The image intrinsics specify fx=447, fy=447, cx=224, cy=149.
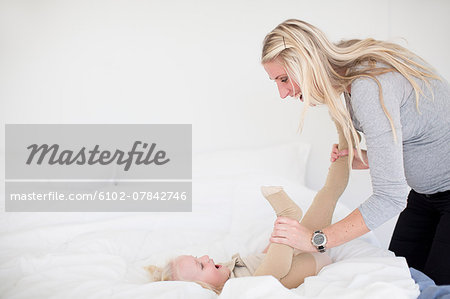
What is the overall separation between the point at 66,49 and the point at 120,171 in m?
0.69

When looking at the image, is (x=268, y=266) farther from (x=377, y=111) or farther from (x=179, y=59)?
(x=179, y=59)

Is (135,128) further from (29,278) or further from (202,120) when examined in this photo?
(29,278)

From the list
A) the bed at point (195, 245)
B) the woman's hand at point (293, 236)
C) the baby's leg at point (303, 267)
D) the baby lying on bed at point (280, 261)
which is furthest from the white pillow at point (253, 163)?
the woman's hand at point (293, 236)

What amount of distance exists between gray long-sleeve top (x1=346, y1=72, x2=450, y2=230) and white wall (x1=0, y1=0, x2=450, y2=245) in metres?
1.05

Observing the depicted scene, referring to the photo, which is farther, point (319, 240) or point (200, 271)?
point (200, 271)

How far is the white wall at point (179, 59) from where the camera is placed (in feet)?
7.49

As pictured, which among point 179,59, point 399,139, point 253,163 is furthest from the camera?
point 179,59

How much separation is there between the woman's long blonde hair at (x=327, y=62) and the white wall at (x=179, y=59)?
1145mm

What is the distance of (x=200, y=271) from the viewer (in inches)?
57.3

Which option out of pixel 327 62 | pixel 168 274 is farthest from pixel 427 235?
pixel 168 274

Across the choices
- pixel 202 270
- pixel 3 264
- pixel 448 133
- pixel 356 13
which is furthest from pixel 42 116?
pixel 448 133

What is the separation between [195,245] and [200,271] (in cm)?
30

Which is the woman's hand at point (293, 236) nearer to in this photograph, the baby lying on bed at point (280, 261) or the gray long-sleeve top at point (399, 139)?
the baby lying on bed at point (280, 261)

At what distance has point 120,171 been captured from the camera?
2.24m
